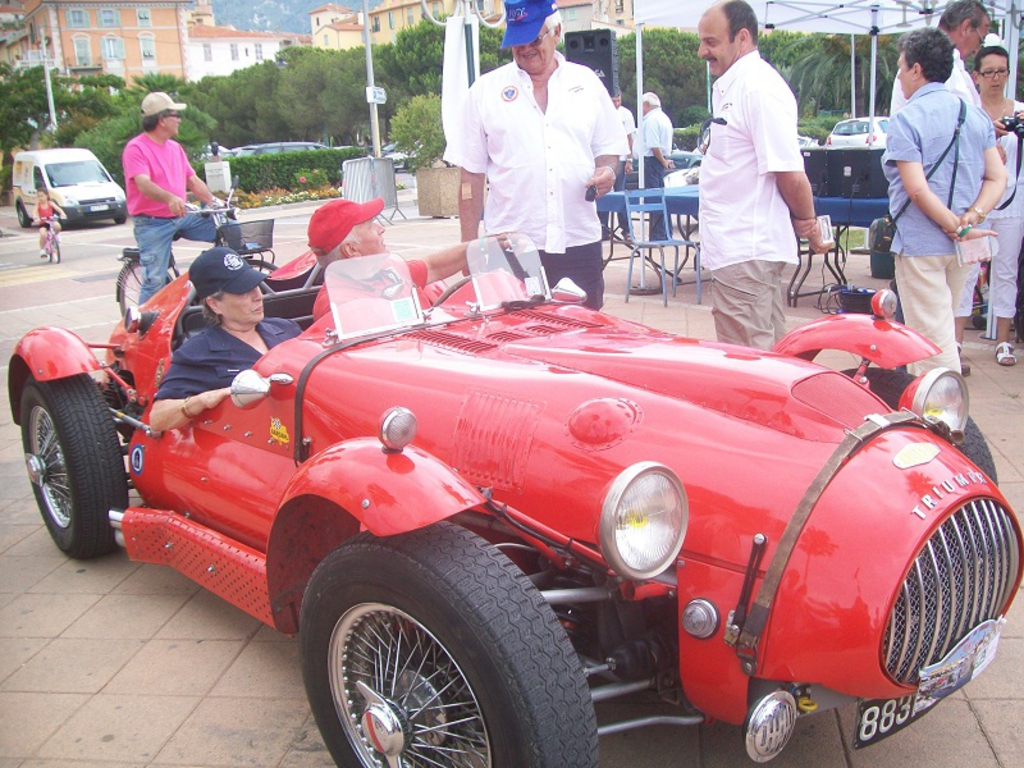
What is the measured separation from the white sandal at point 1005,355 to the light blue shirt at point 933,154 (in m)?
1.59

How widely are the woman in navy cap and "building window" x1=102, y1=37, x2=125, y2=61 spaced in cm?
10064

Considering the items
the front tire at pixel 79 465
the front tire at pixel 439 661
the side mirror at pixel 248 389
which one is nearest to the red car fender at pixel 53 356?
the front tire at pixel 79 465

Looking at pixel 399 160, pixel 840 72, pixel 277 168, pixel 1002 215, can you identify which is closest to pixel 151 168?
pixel 1002 215

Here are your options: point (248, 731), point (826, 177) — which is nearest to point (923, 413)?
point (248, 731)

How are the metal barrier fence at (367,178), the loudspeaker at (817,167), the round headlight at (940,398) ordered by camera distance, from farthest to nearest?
1. the metal barrier fence at (367,178)
2. the loudspeaker at (817,167)
3. the round headlight at (940,398)

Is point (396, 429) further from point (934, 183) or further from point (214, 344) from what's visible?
point (934, 183)

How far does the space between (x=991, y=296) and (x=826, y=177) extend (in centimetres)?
264

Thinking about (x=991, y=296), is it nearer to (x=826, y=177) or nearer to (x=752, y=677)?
(x=826, y=177)

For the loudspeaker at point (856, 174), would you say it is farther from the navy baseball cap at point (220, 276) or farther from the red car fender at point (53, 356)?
the red car fender at point (53, 356)

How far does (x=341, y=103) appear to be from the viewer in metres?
56.9

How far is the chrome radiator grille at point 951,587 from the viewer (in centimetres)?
213

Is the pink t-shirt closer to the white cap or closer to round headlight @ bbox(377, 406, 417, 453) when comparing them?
the white cap

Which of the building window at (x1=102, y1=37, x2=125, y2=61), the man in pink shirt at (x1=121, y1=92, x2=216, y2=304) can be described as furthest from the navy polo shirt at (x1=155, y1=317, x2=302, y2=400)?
the building window at (x1=102, y1=37, x2=125, y2=61)

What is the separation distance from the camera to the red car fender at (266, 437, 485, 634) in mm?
2215
